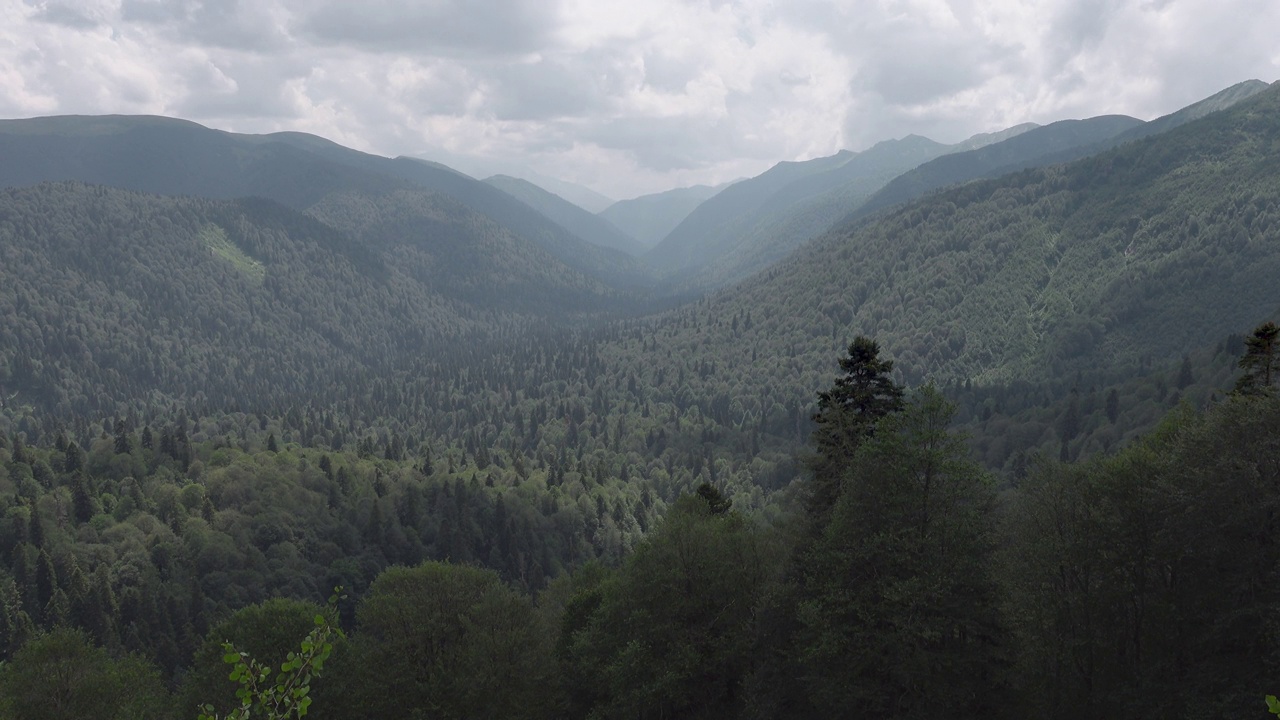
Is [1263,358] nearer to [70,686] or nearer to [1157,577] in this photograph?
[1157,577]

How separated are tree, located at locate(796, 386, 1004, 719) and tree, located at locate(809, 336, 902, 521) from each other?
4.87m

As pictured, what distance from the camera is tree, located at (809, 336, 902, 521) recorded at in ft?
119

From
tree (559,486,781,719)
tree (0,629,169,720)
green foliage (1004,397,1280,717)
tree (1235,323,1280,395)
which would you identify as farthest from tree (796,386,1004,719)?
tree (0,629,169,720)

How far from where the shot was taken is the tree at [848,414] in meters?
36.1

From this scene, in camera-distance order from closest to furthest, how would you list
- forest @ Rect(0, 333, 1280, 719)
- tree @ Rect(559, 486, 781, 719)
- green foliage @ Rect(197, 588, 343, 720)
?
1. green foliage @ Rect(197, 588, 343, 720)
2. forest @ Rect(0, 333, 1280, 719)
3. tree @ Rect(559, 486, 781, 719)

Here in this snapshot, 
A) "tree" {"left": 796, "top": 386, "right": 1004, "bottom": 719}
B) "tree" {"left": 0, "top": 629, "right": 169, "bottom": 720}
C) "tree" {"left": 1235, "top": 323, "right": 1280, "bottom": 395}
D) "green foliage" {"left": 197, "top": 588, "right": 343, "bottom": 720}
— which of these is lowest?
"tree" {"left": 0, "top": 629, "right": 169, "bottom": 720}

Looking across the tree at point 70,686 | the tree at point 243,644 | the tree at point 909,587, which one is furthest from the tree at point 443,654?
the tree at point 909,587

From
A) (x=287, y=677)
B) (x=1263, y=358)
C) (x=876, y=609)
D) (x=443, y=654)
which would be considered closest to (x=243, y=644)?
(x=443, y=654)

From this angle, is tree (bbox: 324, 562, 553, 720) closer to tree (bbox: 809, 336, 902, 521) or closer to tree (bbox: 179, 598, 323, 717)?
tree (bbox: 179, 598, 323, 717)

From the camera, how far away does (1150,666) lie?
86.5 ft

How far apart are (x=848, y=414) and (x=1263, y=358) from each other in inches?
755

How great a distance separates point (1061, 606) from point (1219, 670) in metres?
5.73

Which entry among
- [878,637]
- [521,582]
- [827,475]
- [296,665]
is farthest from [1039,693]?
[521,582]

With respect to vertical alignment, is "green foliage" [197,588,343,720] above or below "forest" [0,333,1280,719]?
above
